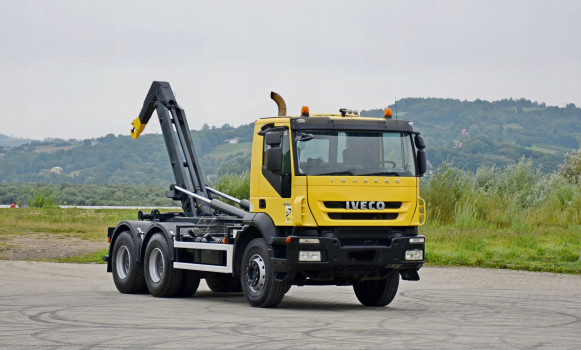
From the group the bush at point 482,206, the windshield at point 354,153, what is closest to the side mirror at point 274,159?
the windshield at point 354,153

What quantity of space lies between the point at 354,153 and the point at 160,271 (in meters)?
4.94

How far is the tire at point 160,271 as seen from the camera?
17875 mm

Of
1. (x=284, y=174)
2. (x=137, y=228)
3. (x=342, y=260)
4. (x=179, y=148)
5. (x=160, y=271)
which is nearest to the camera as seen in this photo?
(x=342, y=260)

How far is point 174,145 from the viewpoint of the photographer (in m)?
20.6

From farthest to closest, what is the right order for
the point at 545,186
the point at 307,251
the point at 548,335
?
the point at 545,186 → the point at 307,251 → the point at 548,335

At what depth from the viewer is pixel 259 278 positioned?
1559 cm

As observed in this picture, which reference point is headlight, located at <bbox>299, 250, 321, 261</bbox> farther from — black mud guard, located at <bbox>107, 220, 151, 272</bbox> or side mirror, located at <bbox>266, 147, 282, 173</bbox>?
black mud guard, located at <bbox>107, 220, 151, 272</bbox>

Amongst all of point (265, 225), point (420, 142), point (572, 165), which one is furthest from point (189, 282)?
point (572, 165)

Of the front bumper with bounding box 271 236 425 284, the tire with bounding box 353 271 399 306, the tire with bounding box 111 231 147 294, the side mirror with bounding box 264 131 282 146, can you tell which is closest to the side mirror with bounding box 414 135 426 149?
the front bumper with bounding box 271 236 425 284

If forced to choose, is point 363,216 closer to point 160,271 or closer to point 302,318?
point 302,318

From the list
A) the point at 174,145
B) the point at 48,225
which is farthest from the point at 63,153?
the point at 174,145

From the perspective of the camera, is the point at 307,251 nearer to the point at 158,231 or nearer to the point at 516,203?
the point at 158,231

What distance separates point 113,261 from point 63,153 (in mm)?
Answer: 153004

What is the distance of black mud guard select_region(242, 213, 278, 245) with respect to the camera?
1536 centimetres
